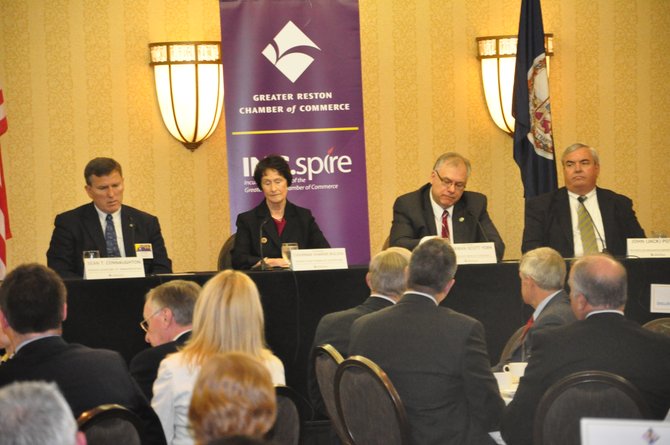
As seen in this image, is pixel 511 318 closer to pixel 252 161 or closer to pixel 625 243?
pixel 625 243

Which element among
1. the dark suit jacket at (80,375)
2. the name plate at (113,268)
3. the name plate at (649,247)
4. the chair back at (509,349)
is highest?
the name plate at (113,268)

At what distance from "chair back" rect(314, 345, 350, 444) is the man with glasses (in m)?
1.86

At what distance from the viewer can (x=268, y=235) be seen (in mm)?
5578

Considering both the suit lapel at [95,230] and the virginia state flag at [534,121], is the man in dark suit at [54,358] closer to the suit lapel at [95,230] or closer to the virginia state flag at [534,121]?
the suit lapel at [95,230]

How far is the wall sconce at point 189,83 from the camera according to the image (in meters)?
7.04

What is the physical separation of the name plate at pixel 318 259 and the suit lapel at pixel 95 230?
1.08 metres

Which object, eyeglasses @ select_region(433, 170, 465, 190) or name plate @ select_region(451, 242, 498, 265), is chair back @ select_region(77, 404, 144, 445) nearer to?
name plate @ select_region(451, 242, 498, 265)

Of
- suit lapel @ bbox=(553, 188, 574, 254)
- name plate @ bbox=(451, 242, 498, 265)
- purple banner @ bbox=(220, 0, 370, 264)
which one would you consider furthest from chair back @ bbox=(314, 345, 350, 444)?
purple banner @ bbox=(220, 0, 370, 264)

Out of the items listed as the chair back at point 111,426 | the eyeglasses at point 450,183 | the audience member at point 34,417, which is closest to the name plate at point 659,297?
the eyeglasses at point 450,183

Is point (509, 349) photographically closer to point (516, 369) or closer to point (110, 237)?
point (516, 369)

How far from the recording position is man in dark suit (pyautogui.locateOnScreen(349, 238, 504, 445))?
11.0ft

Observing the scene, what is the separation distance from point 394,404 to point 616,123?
5136 millimetres

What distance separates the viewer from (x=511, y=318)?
17.2 feet

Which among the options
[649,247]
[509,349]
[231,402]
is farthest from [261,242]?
[231,402]
